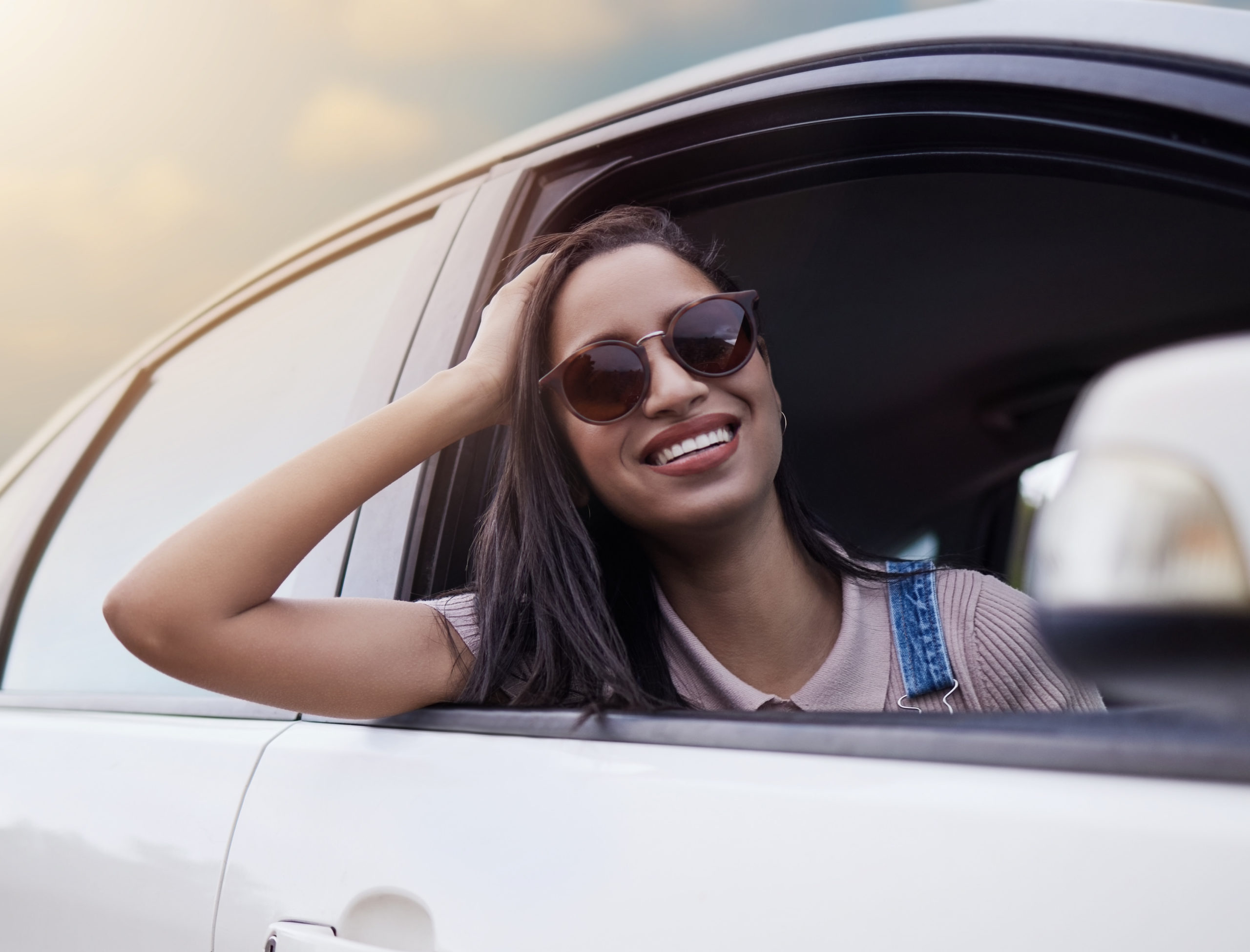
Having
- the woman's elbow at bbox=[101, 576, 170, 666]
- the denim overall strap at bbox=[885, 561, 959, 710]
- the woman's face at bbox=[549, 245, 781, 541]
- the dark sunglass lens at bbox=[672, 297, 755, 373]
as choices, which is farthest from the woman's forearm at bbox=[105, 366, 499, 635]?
the denim overall strap at bbox=[885, 561, 959, 710]

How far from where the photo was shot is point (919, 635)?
1.56m

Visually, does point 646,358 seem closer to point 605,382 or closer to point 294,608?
point 605,382

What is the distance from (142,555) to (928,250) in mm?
1797

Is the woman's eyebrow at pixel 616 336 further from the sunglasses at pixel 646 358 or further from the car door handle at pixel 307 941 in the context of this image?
the car door handle at pixel 307 941

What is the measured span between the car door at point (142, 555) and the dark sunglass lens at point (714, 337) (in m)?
0.55

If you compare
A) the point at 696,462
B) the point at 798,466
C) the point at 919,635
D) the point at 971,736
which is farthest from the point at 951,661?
the point at 798,466

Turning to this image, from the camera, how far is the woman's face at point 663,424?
5.12 ft

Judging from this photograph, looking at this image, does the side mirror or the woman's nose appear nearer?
the side mirror

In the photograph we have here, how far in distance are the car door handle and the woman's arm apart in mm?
290

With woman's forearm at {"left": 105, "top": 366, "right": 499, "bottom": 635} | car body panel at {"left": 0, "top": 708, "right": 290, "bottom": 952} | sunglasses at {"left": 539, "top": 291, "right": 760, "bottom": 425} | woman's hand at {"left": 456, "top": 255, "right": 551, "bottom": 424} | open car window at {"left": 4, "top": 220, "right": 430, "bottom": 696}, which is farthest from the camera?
open car window at {"left": 4, "top": 220, "right": 430, "bottom": 696}

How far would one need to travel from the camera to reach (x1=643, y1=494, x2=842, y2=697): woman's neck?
1707mm

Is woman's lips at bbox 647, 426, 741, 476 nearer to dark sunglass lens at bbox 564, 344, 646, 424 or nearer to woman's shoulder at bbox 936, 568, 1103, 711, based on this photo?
dark sunglass lens at bbox 564, 344, 646, 424

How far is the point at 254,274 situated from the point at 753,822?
6.56 ft

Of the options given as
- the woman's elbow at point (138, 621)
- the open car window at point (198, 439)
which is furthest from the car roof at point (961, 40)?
the woman's elbow at point (138, 621)
